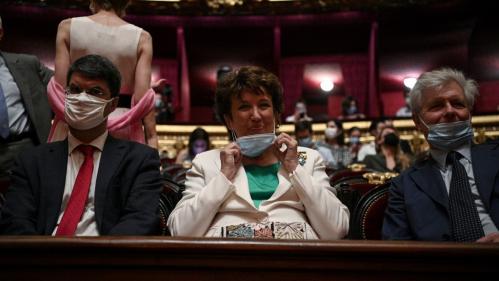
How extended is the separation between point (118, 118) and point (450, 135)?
746 mm

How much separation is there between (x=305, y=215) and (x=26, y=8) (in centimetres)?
534

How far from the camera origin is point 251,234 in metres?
1.00

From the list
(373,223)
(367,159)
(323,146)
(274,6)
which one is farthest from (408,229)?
(274,6)

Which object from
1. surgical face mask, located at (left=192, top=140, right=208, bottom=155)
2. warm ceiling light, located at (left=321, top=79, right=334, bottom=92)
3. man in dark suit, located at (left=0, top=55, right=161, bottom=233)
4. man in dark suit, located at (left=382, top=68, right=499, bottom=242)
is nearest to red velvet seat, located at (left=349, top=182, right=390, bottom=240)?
man in dark suit, located at (left=382, top=68, right=499, bottom=242)

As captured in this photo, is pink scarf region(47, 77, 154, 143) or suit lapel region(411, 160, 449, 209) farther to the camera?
pink scarf region(47, 77, 154, 143)

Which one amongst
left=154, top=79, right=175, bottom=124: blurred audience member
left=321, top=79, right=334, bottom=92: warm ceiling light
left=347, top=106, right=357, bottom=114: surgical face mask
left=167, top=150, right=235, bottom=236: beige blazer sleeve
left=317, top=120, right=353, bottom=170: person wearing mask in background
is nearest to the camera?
left=167, top=150, right=235, bottom=236: beige blazer sleeve

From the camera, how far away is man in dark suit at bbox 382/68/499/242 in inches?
41.4

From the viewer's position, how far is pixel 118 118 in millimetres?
1273

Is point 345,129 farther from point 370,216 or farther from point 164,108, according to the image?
point 370,216

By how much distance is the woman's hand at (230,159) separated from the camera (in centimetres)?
106

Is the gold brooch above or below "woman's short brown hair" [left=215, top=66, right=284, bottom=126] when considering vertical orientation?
below

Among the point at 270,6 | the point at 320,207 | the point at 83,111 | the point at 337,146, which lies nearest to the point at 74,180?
the point at 83,111

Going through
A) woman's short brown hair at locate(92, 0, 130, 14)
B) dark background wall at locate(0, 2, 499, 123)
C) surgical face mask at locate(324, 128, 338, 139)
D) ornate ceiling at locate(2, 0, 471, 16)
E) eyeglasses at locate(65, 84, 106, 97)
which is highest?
ornate ceiling at locate(2, 0, 471, 16)

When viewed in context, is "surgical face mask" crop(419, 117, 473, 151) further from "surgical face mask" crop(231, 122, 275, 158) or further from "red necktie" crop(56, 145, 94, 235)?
"red necktie" crop(56, 145, 94, 235)
